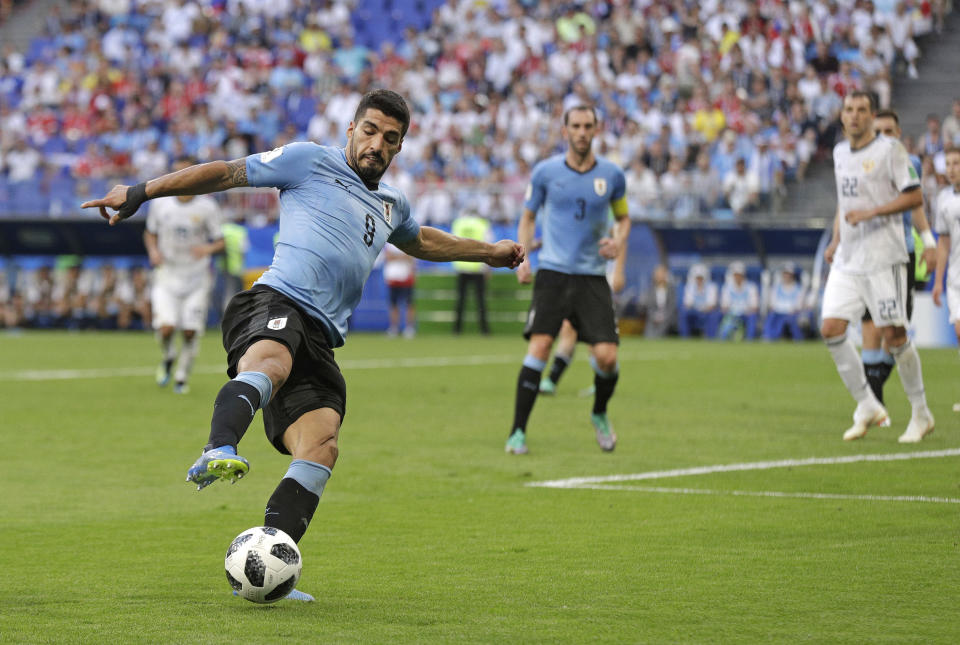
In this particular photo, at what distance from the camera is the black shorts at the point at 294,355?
5906 mm

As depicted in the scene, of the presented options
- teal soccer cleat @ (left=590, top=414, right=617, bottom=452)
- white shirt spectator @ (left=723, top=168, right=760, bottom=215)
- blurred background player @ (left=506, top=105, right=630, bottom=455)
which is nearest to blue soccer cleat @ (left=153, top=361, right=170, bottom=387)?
blurred background player @ (left=506, top=105, right=630, bottom=455)

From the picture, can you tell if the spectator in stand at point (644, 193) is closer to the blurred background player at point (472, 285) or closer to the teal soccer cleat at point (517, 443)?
the blurred background player at point (472, 285)

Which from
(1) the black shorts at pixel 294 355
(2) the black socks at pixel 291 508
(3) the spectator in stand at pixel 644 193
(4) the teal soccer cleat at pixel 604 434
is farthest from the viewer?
(3) the spectator in stand at pixel 644 193

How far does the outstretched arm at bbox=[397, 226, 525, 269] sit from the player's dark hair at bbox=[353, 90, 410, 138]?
0.69 metres

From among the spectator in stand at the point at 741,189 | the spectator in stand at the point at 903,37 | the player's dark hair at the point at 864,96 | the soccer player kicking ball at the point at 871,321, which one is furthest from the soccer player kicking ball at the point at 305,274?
the spectator in stand at the point at 903,37

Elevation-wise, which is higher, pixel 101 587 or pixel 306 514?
pixel 306 514

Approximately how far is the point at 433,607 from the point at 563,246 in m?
5.95

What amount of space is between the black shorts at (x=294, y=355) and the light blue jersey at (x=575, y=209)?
529cm

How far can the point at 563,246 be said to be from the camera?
37.0 feet

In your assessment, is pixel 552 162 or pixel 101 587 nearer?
pixel 101 587

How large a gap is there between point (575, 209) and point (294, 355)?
578 centimetres

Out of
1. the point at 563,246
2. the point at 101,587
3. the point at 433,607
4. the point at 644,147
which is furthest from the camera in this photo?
the point at 644,147

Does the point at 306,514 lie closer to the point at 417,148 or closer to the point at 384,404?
the point at 384,404

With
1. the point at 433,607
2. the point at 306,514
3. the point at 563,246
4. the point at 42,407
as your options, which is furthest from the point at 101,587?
the point at 42,407
